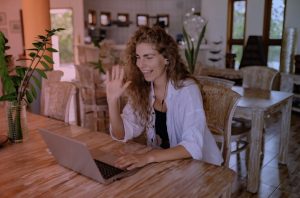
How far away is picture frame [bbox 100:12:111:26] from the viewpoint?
8.65 meters

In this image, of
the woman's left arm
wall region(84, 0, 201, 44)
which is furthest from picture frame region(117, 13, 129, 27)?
the woman's left arm

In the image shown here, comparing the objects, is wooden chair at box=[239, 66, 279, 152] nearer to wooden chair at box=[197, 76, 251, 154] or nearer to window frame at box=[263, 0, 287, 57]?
wooden chair at box=[197, 76, 251, 154]

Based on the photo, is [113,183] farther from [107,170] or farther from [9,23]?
[9,23]

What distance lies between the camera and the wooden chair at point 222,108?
1843 mm

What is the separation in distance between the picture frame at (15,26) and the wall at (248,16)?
12.2 ft

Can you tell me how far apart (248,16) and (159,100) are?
206 inches

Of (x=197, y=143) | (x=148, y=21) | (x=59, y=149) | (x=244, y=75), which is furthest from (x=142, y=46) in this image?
(x=148, y=21)

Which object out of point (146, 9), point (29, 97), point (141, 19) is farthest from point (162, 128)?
point (146, 9)

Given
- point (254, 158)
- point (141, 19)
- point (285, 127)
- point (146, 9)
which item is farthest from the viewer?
point (146, 9)

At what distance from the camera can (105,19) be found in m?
8.75

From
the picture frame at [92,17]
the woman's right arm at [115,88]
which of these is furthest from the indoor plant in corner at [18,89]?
the picture frame at [92,17]

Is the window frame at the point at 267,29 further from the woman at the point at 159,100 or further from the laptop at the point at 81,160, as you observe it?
the laptop at the point at 81,160

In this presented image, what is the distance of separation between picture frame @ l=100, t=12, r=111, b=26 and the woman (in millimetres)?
7203

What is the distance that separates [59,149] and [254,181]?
1829 millimetres
